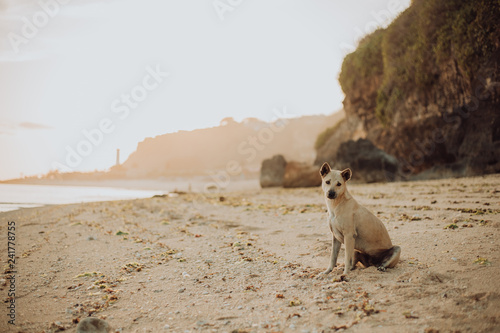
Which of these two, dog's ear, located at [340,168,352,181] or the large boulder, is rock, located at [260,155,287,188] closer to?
the large boulder

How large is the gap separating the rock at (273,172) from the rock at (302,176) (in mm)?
2824

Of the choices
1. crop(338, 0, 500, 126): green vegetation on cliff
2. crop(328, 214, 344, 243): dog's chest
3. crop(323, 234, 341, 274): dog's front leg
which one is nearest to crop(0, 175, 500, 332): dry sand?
crop(323, 234, 341, 274): dog's front leg

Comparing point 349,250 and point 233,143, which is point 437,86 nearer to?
point 349,250

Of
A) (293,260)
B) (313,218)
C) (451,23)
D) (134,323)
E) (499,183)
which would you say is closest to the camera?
(134,323)

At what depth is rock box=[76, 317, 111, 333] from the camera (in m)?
3.45

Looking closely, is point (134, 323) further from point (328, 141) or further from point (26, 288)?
point (328, 141)

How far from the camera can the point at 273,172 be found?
30109 millimetres

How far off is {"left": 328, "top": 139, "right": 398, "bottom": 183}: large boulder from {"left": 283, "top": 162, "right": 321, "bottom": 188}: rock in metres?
2.93

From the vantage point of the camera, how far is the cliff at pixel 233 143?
356 feet

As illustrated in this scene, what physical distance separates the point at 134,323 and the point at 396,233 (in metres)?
5.60

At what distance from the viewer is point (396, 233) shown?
6.70 m

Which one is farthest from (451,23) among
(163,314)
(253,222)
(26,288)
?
(26,288)

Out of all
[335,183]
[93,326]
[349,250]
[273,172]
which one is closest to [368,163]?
[273,172]

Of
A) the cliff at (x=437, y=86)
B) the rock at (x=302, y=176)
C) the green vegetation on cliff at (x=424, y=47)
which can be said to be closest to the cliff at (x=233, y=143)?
the rock at (x=302, y=176)
